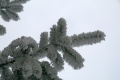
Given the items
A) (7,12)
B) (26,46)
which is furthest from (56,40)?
(7,12)

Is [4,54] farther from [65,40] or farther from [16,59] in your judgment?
[65,40]

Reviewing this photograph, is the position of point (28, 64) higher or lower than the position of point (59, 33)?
lower

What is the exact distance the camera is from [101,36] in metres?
2.35

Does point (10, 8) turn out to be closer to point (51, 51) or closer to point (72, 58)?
point (51, 51)

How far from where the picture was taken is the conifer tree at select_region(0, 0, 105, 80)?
227 centimetres

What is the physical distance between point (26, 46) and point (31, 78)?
1.46 feet

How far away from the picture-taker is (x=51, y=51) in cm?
241

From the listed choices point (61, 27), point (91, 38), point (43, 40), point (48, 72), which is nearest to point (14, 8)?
point (43, 40)

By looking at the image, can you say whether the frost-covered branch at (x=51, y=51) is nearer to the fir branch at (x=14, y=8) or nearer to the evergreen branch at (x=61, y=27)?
the evergreen branch at (x=61, y=27)

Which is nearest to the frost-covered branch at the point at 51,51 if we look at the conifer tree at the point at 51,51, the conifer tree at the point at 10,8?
the conifer tree at the point at 51,51

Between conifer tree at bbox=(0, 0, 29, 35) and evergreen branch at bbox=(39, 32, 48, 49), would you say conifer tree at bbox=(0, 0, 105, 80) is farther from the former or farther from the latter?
conifer tree at bbox=(0, 0, 29, 35)

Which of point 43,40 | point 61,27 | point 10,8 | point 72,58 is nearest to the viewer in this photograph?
point 72,58

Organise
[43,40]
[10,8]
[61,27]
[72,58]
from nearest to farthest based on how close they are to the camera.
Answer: [72,58] → [61,27] → [43,40] → [10,8]

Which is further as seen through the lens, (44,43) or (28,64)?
(44,43)
